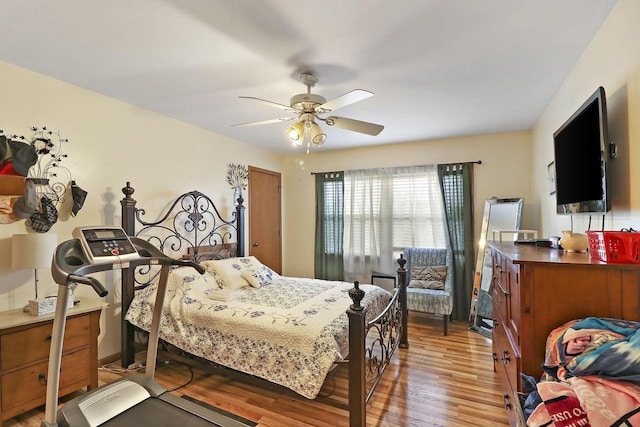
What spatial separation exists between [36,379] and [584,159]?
3.91 metres

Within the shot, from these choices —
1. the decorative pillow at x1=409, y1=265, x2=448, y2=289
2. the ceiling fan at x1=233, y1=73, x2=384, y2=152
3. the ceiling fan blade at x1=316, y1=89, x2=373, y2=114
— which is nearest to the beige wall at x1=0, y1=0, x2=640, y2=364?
the decorative pillow at x1=409, y1=265, x2=448, y2=289

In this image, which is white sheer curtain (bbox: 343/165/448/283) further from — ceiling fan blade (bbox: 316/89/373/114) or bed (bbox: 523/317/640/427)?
bed (bbox: 523/317/640/427)

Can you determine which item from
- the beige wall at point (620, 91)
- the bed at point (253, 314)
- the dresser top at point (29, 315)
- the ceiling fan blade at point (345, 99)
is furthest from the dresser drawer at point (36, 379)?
the beige wall at point (620, 91)

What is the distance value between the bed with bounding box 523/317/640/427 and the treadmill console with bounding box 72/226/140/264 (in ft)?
6.60

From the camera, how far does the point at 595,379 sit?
93 centimetres

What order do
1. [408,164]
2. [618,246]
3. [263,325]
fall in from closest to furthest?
A: [618,246] → [263,325] → [408,164]

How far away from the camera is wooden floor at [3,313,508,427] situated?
2.18 metres

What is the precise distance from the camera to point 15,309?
2.36 metres

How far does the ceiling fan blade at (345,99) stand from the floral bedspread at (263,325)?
1.64 m

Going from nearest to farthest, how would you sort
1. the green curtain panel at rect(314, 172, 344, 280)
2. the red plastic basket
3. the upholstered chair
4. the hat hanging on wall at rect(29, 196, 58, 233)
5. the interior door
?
the red plastic basket, the hat hanging on wall at rect(29, 196, 58, 233), the upholstered chair, the interior door, the green curtain panel at rect(314, 172, 344, 280)

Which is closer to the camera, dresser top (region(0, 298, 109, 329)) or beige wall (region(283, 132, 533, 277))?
dresser top (region(0, 298, 109, 329))

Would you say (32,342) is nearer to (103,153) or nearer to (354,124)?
(103,153)

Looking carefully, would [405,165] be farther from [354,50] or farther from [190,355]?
[190,355]

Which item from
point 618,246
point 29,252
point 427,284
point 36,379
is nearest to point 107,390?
point 36,379
